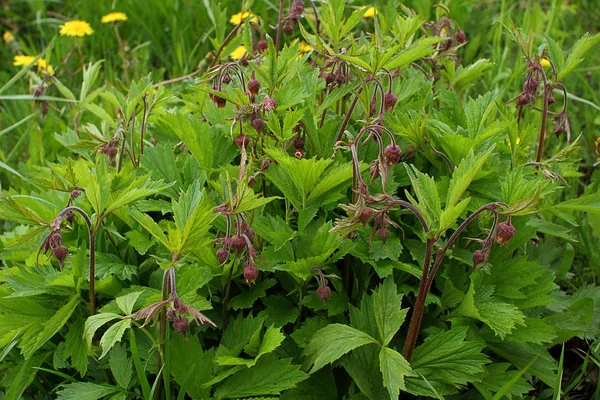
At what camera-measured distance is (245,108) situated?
173 cm

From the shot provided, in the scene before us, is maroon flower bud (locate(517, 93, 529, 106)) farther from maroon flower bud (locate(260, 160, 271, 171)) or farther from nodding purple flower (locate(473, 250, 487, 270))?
maroon flower bud (locate(260, 160, 271, 171))

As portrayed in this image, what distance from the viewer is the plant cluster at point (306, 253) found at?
1.61 m

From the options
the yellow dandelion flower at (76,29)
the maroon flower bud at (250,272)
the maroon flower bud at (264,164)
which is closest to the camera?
the maroon flower bud at (250,272)

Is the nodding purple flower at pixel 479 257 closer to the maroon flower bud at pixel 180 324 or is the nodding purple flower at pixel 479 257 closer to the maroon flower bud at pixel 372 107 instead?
the maroon flower bud at pixel 372 107

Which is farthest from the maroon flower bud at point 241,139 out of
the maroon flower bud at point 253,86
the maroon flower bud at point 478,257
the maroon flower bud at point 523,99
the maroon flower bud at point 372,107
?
the maroon flower bud at point 523,99

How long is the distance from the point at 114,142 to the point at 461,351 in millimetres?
1086

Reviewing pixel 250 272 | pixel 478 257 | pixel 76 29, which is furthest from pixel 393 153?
pixel 76 29

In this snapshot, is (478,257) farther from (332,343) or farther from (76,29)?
(76,29)

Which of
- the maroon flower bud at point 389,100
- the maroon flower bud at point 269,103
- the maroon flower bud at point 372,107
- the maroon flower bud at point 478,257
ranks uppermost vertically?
the maroon flower bud at point 269,103

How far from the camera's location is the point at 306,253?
178 centimetres

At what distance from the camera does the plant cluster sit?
1609 mm

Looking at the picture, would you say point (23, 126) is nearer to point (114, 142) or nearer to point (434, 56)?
point (114, 142)

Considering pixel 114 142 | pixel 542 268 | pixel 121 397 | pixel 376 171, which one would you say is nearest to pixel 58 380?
pixel 121 397

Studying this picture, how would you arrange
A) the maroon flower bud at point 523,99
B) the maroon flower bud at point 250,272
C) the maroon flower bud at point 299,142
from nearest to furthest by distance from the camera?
1. the maroon flower bud at point 250,272
2. the maroon flower bud at point 299,142
3. the maroon flower bud at point 523,99
